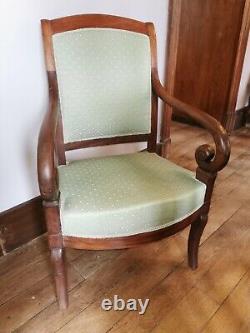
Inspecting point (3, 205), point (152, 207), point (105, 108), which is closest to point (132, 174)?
point (152, 207)

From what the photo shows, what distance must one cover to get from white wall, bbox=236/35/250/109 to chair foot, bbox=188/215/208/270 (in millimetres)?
2055

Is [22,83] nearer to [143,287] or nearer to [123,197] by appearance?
[123,197]

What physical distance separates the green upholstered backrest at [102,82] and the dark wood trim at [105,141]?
18mm

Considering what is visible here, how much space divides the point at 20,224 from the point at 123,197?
0.67 metres

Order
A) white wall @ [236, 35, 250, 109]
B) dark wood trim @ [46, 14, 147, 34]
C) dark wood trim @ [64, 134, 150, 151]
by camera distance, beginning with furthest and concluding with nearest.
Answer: white wall @ [236, 35, 250, 109]
dark wood trim @ [64, 134, 150, 151]
dark wood trim @ [46, 14, 147, 34]

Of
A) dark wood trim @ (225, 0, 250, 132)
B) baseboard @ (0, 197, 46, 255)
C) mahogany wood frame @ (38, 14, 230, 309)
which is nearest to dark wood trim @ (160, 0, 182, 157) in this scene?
mahogany wood frame @ (38, 14, 230, 309)

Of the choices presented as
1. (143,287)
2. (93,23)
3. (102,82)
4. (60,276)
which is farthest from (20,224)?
(93,23)

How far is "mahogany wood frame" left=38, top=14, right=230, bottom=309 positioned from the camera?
0.85 m

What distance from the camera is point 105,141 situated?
126 cm

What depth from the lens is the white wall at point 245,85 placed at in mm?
2746

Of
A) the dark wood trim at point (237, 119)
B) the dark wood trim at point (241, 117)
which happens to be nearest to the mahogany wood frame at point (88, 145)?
the dark wood trim at point (237, 119)

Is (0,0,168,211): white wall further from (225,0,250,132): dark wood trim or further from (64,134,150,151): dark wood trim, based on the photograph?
(225,0,250,132): dark wood trim

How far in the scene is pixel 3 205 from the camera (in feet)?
4.35

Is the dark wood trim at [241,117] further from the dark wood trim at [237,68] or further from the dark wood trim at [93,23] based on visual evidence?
the dark wood trim at [93,23]
